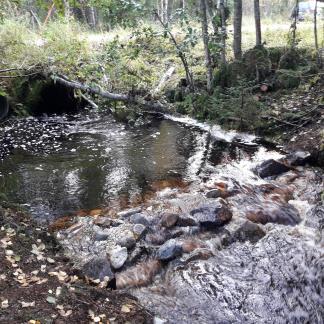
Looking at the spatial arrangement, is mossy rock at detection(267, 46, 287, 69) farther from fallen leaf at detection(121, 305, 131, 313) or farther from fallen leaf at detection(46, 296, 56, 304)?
fallen leaf at detection(46, 296, 56, 304)

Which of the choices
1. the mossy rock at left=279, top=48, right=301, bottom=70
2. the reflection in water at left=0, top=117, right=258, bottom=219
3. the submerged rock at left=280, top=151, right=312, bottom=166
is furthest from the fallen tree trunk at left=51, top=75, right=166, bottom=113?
the submerged rock at left=280, top=151, right=312, bottom=166

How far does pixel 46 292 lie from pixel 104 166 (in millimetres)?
3948

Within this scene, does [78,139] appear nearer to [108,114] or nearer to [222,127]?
[108,114]

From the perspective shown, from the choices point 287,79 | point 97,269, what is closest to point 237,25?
point 287,79

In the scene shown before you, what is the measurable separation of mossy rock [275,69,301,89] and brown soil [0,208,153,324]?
6.97 m

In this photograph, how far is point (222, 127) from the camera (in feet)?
30.3

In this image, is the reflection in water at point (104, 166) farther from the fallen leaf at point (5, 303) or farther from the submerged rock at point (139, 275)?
the fallen leaf at point (5, 303)

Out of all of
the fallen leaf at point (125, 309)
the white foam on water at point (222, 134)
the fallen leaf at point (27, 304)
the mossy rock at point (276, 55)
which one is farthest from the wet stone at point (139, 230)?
the mossy rock at point (276, 55)

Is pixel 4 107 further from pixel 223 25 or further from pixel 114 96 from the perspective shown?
pixel 223 25

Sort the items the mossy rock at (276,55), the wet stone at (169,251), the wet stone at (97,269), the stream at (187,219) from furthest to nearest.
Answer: the mossy rock at (276,55)
the wet stone at (169,251)
the wet stone at (97,269)
the stream at (187,219)

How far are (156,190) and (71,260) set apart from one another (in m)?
2.21

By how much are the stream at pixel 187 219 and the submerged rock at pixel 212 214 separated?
0.01 m

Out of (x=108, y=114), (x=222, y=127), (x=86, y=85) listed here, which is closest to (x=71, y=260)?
(x=222, y=127)

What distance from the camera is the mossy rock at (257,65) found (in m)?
10.0
